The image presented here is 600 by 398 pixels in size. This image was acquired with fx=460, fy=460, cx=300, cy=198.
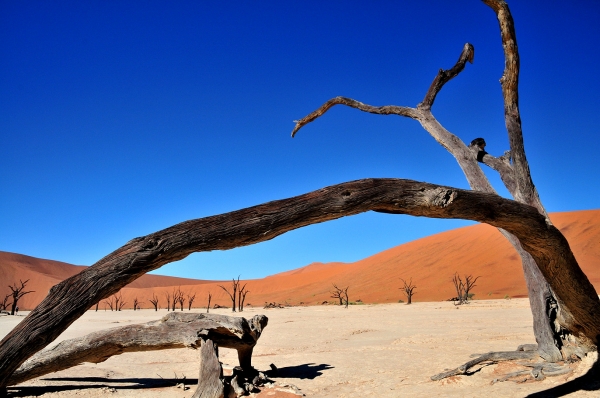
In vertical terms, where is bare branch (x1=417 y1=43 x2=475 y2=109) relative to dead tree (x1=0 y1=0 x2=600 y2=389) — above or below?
above

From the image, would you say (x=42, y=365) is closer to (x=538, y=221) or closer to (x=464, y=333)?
(x=538, y=221)

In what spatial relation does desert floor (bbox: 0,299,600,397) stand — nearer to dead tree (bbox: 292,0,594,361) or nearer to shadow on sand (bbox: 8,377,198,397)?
shadow on sand (bbox: 8,377,198,397)

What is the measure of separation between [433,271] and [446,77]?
50.6 m

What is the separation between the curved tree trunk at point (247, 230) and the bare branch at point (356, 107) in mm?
3856

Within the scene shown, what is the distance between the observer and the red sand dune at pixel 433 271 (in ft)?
152

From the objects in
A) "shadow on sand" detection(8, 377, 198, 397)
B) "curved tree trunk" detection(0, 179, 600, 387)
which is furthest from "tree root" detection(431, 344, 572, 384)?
"shadow on sand" detection(8, 377, 198, 397)

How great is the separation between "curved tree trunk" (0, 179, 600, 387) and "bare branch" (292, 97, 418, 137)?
3.86m

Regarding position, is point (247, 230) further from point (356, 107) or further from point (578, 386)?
point (356, 107)

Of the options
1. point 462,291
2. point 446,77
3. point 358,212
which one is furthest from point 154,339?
point 462,291

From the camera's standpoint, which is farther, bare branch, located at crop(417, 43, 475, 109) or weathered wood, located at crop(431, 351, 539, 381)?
bare branch, located at crop(417, 43, 475, 109)

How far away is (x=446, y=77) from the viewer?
7.68m

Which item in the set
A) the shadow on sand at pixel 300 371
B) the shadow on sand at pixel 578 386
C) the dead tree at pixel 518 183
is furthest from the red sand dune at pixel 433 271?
the shadow on sand at pixel 578 386

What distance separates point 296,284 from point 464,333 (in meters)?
67.4

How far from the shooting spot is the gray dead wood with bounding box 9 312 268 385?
6.54 meters
